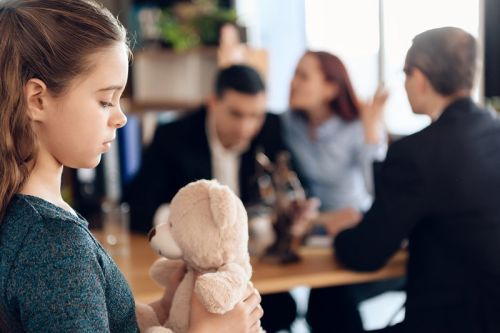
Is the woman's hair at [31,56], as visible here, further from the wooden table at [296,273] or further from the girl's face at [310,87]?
the girl's face at [310,87]

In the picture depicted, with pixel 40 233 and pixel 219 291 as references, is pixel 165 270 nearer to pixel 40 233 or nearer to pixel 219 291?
pixel 219 291

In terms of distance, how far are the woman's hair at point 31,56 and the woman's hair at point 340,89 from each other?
239cm

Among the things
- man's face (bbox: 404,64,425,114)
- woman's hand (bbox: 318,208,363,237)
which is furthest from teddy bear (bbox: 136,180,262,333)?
woman's hand (bbox: 318,208,363,237)

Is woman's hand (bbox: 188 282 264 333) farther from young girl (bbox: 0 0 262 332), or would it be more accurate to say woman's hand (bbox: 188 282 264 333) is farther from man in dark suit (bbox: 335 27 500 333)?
man in dark suit (bbox: 335 27 500 333)

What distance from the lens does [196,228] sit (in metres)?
1.25

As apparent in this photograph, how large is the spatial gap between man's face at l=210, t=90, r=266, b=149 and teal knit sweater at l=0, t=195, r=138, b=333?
190cm

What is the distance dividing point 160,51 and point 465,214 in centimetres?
380

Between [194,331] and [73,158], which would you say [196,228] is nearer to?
[194,331]

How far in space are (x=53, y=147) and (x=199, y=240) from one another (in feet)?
1.08

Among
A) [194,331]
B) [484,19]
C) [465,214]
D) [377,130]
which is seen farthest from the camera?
[484,19]

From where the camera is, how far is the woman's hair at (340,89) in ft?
10.9

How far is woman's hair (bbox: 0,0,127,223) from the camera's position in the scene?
3.19ft

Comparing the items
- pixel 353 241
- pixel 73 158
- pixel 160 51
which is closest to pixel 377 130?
pixel 353 241

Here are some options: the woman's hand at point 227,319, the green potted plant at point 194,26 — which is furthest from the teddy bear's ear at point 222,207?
the green potted plant at point 194,26
